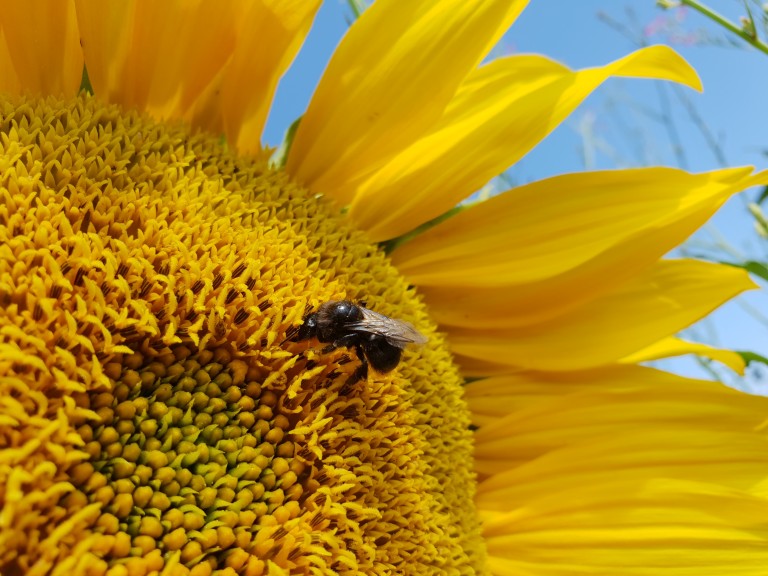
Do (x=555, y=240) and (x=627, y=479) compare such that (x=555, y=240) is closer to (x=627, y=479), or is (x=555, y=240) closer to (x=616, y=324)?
(x=616, y=324)

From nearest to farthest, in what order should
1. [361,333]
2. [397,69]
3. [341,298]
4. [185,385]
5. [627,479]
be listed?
[185,385] → [361,333] → [341,298] → [397,69] → [627,479]

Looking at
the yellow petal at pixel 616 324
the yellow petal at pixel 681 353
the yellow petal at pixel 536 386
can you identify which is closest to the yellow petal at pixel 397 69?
the yellow petal at pixel 616 324

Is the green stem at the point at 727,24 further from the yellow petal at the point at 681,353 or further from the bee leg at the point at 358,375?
the bee leg at the point at 358,375

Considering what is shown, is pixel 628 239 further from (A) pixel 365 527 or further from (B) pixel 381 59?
(A) pixel 365 527

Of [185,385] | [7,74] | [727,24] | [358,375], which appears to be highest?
[727,24]

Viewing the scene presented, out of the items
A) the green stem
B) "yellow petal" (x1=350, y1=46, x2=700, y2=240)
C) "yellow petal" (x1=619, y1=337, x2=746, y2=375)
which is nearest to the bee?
"yellow petal" (x1=350, y1=46, x2=700, y2=240)

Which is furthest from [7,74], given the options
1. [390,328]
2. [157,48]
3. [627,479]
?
[627,479]

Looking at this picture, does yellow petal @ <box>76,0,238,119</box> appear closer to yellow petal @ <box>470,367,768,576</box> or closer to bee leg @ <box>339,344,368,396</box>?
bee leg @ <box>339,344,368,396</box>
